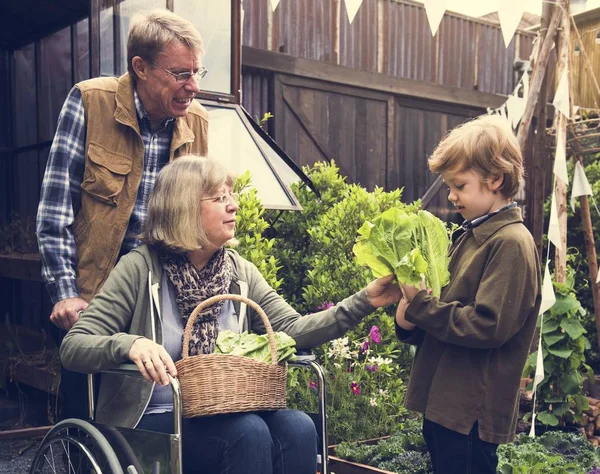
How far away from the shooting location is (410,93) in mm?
9180

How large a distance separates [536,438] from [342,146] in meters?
4.70

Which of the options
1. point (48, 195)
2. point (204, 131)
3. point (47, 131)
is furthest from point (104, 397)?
point (47, 131)

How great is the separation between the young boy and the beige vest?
1.01m

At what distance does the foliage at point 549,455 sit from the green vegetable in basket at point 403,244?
4.34 feet

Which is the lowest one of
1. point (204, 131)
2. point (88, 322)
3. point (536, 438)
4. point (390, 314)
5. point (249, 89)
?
point (536, 438)

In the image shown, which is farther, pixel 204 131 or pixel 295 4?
pixel 295 4

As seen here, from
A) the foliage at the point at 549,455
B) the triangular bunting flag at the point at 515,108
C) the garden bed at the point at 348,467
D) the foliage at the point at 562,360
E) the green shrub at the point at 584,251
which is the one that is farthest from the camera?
the green shrub at the point at 584,251

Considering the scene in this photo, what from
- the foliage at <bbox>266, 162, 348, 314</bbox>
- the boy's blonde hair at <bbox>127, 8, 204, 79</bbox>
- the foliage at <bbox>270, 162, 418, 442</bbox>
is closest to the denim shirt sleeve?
the boy's blonde hair at <bbox>127, 8, 204, 79</bbox>

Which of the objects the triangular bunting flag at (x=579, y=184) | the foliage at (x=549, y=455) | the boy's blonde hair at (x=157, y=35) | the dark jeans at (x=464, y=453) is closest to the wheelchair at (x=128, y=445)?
the dark jeans at (x=464, y=453)

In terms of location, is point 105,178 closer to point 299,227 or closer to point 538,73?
point 299,227

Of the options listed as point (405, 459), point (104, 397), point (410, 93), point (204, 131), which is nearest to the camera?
point (104, 397)

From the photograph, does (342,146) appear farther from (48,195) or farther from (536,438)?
(48,195)

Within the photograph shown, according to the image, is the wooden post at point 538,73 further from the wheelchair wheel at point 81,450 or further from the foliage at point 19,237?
the wheelchair wheel at point 81,450

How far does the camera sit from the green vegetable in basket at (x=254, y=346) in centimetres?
255
